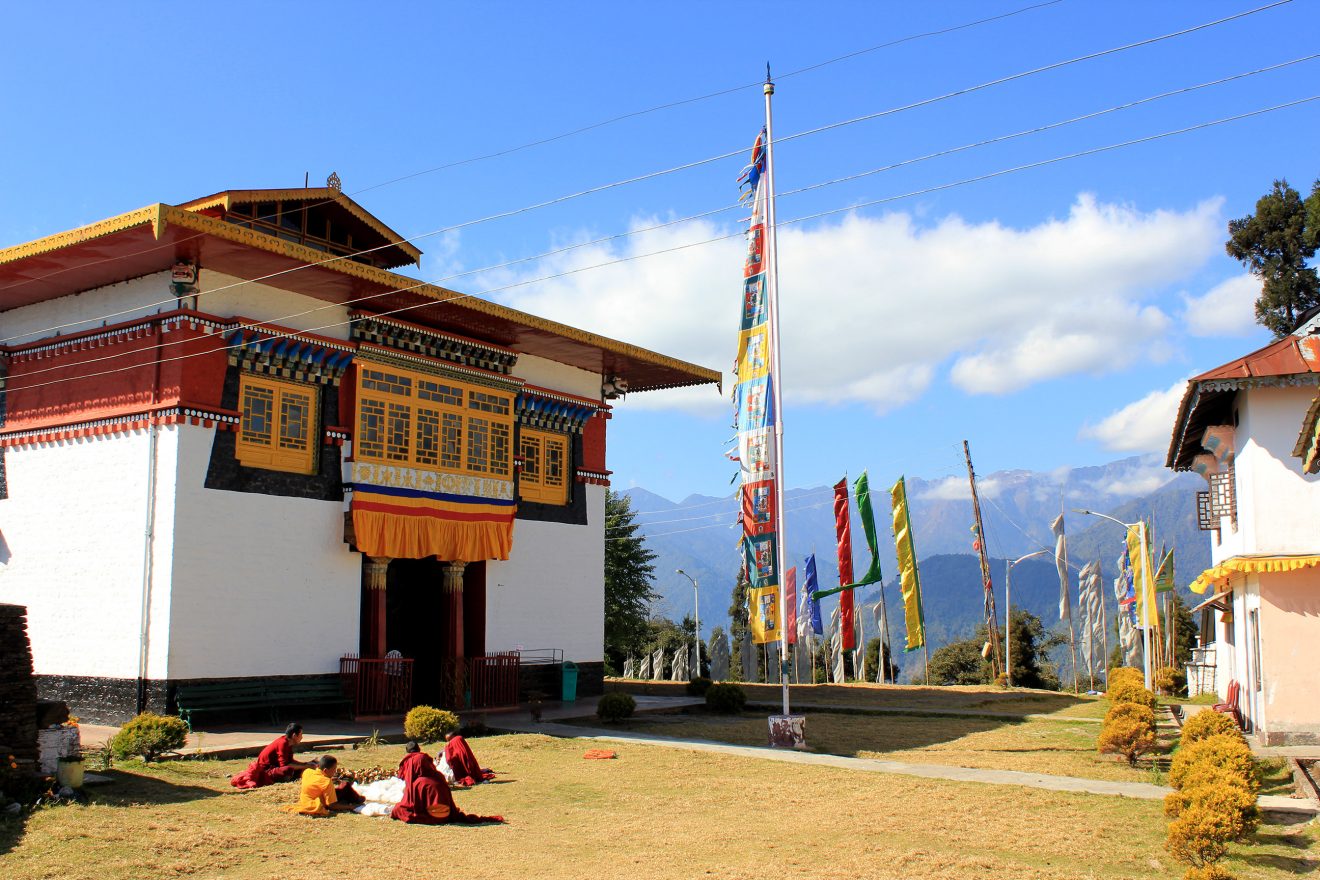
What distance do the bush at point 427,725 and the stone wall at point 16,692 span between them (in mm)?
5777

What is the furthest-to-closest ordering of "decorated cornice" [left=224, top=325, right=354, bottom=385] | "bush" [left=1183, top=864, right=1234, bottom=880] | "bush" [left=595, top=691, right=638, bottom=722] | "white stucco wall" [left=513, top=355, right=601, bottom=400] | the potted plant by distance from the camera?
1. "white stucco wall" [left=513, top=355, right=601, bottom=400]
2. "bush" [left=595, top=691, right=638, bottom=722]
3. "decorated cornice" [left=224, top=325, right=354, bottom=385]
4. the potted plant
5. "bush" [left=1183, top=864, right=1234, bottom=880]

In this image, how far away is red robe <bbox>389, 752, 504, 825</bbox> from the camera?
446 inches

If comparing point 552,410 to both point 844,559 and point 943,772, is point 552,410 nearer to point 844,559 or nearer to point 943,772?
point 943,772

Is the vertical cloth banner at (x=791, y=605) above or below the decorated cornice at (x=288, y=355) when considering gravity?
below

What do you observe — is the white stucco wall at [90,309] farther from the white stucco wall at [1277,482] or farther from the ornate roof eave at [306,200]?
the white stucco wall at [1277,482]

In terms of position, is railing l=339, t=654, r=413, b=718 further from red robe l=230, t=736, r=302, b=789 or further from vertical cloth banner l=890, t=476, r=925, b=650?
vertical cloth banner l=890, t=476, r=925, b=650

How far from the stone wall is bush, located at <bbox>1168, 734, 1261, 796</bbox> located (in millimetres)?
11371

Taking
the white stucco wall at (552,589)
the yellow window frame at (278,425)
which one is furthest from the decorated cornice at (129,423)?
the white stucco wall at (552,589)

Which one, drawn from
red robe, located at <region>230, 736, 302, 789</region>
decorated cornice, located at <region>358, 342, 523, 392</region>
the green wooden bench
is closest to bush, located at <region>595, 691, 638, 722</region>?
the green wooden bench

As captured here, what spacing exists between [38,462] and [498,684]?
8.98 metres

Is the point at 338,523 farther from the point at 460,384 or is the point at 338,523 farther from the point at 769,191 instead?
the point at 769,191

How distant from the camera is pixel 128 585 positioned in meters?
17.3

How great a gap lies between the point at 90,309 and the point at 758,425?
37.1 ft

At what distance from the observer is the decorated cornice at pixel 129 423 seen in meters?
17.4
